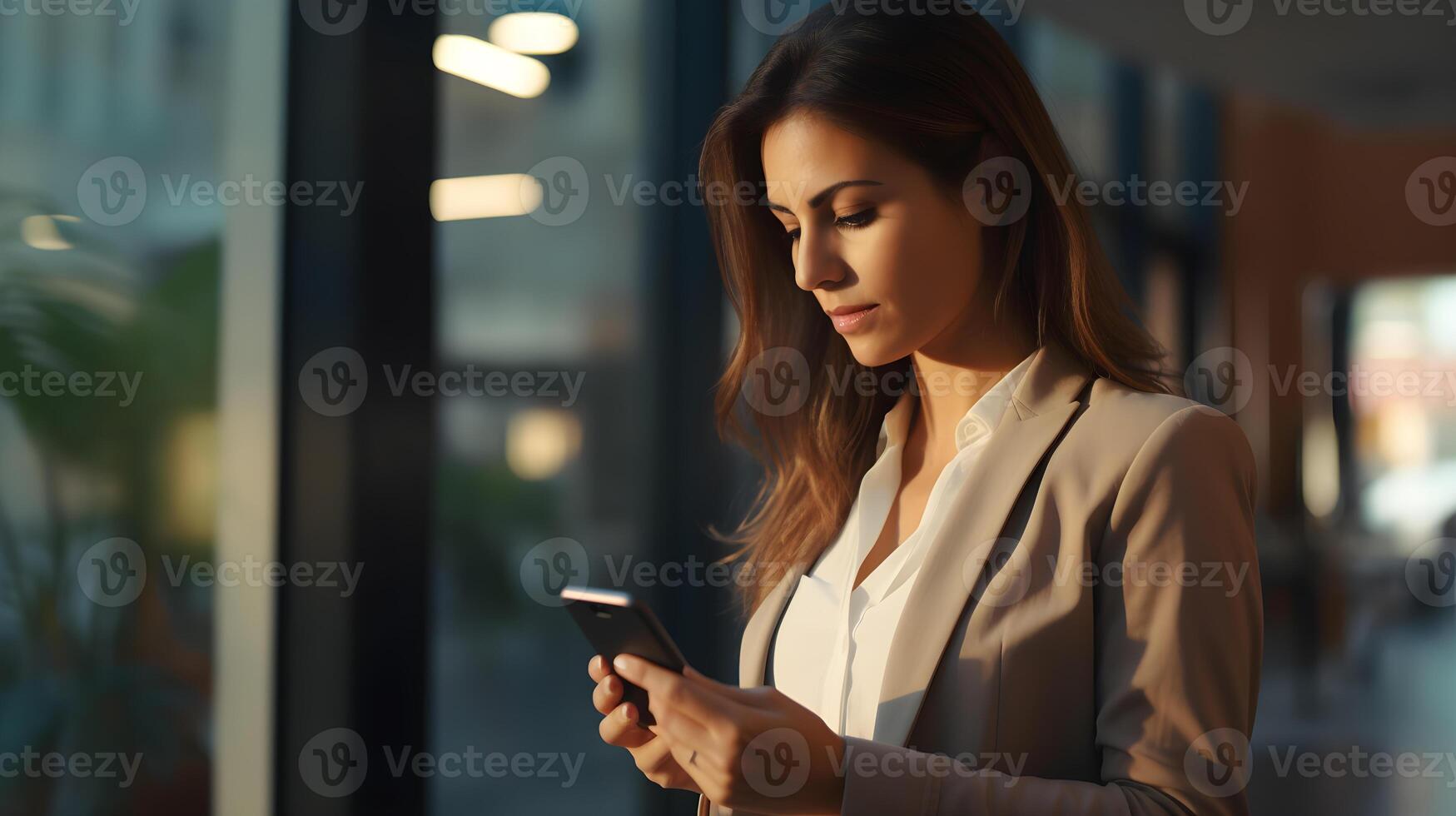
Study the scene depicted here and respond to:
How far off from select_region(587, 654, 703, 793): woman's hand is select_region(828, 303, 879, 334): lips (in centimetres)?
52

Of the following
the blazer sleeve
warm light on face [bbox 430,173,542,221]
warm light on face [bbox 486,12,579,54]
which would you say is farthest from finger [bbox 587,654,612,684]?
warm light on face [bbox 486,12,579,54]

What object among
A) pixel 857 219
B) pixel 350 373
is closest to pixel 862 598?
pixel 857 219

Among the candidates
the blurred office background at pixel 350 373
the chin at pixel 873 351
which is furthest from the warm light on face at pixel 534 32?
the chin at pixel 873 351

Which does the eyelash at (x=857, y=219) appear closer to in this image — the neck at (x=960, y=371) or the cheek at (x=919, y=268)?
the cheek at (x=919, y=268)

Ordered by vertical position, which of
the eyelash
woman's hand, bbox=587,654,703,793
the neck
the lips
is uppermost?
the eyelash

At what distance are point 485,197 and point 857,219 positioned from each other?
4.23 feet

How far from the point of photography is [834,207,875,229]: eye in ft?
4.75

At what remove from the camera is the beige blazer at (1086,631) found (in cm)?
120

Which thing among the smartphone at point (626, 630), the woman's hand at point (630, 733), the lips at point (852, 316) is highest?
the lips at point (852, 316)

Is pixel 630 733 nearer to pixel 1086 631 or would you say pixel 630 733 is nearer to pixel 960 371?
pixel 1086 631

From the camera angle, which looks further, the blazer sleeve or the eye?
the eye

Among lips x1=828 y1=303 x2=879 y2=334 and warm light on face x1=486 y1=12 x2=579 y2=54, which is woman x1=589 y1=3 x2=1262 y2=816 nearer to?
lips x1=828 y1=303 x2=879 y2=334

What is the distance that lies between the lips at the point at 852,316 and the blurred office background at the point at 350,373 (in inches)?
28.7

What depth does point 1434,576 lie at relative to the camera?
8070 millimetres
